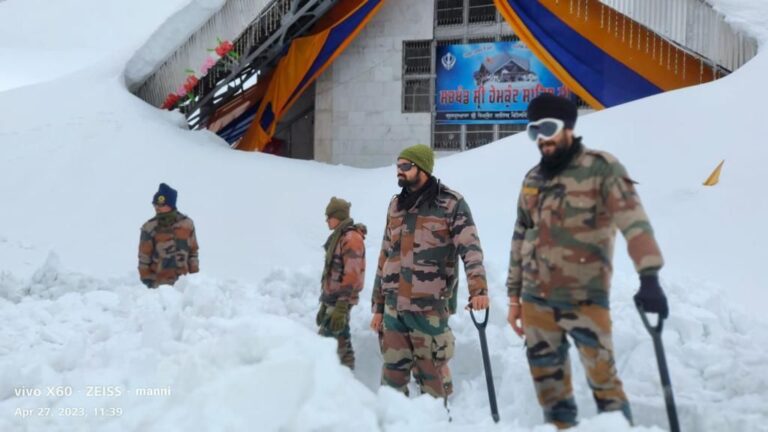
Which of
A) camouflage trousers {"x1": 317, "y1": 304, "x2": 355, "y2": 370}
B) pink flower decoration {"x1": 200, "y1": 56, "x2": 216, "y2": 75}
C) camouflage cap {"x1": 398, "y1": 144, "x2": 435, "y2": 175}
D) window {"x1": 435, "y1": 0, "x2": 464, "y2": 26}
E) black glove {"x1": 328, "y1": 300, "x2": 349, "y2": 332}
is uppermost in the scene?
window {"x1": 435, "y1": 0, "x2": 464, "y2": 26}

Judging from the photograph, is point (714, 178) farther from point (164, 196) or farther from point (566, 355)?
point (164, 196)

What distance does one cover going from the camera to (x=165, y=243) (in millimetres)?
5863

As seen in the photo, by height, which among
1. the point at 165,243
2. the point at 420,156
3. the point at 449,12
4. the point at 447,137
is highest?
the point at 449,12

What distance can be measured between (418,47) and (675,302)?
29.9ft

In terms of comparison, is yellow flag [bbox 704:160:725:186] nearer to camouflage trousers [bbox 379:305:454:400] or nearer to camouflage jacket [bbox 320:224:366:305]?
camouflage jacket [bbox 320:224:366:305]

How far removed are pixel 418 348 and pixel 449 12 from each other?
982 cm

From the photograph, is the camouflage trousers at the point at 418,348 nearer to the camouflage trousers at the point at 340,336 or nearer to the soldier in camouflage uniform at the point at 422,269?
the soldier in camouflage uniform at the point at 422,269

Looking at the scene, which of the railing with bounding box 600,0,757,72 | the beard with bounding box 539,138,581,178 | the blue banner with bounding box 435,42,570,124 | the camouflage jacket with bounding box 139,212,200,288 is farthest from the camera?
the blue banner with bounding box 435,42,570,124

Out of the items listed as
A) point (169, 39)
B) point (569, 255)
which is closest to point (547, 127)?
point (569, 255)

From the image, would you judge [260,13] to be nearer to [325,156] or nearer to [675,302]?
[325,156]

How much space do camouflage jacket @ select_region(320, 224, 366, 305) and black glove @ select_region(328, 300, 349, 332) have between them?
0.14 feet

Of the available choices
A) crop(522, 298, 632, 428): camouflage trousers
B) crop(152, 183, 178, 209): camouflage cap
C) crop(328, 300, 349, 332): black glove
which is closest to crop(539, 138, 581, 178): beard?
crop(522, 298, 632, 428): camouflage trousers

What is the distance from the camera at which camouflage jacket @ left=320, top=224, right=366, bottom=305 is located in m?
4.71

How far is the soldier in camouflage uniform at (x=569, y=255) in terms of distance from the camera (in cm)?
269
